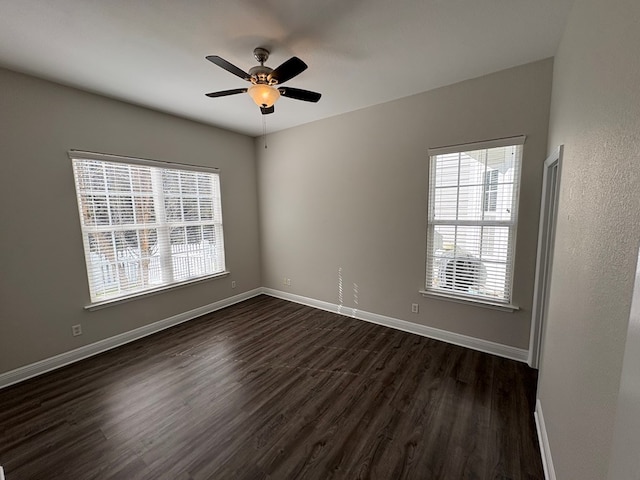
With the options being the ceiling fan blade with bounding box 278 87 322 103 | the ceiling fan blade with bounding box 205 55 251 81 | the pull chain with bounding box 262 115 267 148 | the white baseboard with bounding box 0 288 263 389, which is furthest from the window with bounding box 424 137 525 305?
the white baseboard with bounding box 0 288 263 389

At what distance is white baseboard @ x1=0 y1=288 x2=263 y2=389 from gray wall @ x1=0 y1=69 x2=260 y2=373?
0.06 m

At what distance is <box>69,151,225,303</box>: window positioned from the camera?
2904 mm

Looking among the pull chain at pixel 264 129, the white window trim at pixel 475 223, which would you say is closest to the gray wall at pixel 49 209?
the pull chain at pixel 264 129

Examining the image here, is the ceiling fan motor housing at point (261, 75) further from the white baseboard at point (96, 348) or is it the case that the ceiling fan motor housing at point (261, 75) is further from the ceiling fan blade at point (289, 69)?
the white baseboard at point (96, 348)

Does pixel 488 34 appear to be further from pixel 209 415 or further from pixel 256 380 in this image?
pixel 209 415

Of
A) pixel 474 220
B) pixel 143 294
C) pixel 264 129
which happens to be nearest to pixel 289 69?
pixel 474 220

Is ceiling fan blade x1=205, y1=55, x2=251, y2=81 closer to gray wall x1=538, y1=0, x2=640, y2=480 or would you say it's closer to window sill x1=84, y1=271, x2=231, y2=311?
gray wall x1=538, y1=0, x2=640, y2=480

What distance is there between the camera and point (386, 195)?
3.35 meters

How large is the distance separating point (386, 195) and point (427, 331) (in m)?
1.77

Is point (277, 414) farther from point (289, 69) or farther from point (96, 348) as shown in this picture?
point (289, 69)

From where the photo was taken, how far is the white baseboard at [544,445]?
1.46 meters

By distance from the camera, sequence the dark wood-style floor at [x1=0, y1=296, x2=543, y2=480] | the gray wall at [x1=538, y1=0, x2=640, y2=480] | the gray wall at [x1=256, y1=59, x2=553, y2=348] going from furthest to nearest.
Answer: the gray wall at [x1=256, y1=59, x2=553, y2=348]
the dark wood-style floor at [x1=0, y1=296, x2=543, y2=480]
the gray wall at [x1=538, y1=0, x2=640, y2=480]

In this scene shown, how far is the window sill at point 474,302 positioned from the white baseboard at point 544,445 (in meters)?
0.92

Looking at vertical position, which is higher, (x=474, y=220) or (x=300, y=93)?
(x=300, y=93)
